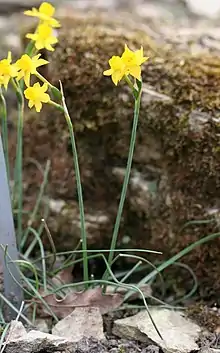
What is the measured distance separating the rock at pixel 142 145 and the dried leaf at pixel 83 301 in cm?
19

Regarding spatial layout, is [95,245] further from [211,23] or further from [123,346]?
[211,23]

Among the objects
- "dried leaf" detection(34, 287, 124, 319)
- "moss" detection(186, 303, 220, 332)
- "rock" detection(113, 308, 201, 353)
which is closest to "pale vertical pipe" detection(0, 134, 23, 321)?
"dried leaf" detection(34, 287, 124, 319)

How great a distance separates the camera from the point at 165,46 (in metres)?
1.44

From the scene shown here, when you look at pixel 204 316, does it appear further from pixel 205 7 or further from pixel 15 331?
pixel 205 7

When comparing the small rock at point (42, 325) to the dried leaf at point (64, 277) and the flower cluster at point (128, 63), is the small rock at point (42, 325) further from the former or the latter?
the flower cluster at point (128, 63)

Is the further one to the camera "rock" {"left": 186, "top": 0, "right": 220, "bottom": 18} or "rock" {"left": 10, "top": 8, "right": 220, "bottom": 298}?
"rock" {"left": 186, "top": 0, "right": 220, "bottom": 18}

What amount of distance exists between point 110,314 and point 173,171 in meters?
0.31

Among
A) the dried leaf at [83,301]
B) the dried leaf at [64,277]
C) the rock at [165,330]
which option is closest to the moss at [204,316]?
the rock at [165,330]

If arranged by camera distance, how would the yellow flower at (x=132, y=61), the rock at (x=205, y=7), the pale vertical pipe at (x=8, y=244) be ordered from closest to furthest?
1. the yellow flower at (x=132, y=61)
2. the pale vertical pipe at (x=8, y=244)
3. the rock at (x=205, y=7)

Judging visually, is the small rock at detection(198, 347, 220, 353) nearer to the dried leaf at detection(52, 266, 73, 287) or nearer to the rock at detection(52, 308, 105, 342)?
the rock at detection(52, 308, 105, 342)

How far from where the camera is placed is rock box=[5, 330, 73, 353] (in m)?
1.04

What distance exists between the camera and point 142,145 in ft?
4.45

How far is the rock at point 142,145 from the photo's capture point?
126 cm

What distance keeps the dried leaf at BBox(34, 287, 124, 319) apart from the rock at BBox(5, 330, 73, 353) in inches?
5.3
